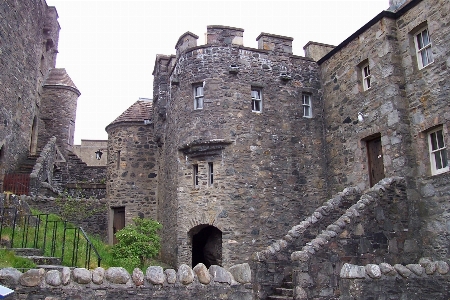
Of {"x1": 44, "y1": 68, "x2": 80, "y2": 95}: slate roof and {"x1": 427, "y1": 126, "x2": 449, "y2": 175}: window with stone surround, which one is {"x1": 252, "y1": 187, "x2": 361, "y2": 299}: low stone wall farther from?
{"x1": 44, "y1": 68, "x2": 80, "y2": 95}: slate roof

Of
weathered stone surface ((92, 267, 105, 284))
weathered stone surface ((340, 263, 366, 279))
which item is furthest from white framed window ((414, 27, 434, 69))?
weathered stone surface ((92, 267, 105, 284))

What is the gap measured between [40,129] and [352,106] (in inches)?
766

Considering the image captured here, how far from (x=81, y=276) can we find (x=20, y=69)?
15975 mm

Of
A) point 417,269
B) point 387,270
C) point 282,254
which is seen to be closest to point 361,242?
point 387,270

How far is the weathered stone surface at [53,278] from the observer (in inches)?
293

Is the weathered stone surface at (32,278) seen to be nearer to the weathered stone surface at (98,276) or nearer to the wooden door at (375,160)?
the weathered stone surface at (98,276)

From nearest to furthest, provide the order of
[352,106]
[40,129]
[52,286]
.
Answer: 1. [52,286]
2. [352,106]
3. [40,129]

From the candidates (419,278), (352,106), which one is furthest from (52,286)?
(352,106)

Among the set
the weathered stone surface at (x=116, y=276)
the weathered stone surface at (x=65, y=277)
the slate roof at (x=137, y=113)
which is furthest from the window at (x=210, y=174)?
the weathered stone surface at (x=65, y=277)

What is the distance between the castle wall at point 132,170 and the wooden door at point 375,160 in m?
9.90

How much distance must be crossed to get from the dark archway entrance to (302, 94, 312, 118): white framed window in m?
5.83

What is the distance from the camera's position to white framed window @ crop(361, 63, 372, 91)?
14.9 metres

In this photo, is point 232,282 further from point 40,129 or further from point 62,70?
point 62,70

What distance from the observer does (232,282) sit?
873 cm
